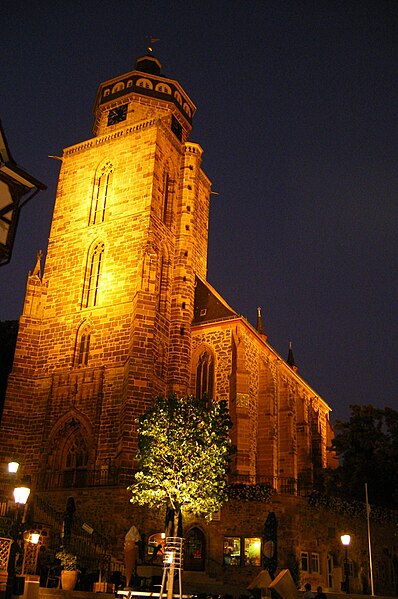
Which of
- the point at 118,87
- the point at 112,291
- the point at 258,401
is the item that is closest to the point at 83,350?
the point at 112,291

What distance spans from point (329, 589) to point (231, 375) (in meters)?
12.3

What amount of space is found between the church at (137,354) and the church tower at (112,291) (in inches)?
3.1

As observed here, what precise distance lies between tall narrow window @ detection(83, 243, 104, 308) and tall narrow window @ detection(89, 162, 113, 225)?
2145mm

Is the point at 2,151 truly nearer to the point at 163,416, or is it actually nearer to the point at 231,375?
the point at 163,416

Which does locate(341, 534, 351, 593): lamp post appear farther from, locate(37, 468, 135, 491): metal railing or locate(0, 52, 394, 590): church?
locate(37, 468, 135, 491): metal railing

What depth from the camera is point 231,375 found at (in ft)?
122

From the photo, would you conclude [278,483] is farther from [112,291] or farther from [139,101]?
[139,101]

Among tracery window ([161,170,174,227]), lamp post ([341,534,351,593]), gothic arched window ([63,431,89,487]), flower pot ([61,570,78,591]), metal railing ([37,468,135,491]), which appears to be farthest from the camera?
tracery window ([161,170,174,227])

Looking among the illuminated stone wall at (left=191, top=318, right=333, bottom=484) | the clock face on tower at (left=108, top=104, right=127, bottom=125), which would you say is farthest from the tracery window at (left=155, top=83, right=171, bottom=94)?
the illuminated stone wall at (left=191, top=318, right=333, bottom=484)

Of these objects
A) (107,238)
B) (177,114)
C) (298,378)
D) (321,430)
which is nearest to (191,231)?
(107,238)

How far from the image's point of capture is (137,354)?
33.4 m

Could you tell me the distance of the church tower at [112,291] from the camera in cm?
3409

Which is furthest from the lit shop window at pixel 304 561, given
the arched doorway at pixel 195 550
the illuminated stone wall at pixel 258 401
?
the illuminated stone wall at pixel 258 401

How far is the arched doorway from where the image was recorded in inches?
1130
